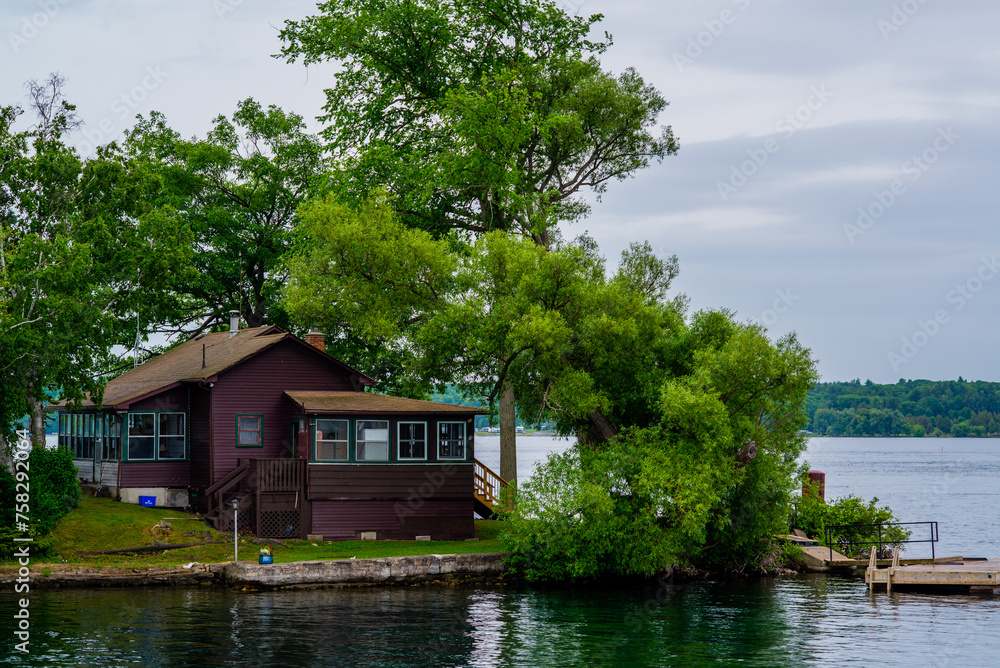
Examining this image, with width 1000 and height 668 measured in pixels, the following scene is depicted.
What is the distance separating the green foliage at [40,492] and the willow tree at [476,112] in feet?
47.6

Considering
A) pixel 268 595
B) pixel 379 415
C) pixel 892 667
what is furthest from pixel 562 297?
pixel 892 667

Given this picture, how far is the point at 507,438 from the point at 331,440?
897 centimetres

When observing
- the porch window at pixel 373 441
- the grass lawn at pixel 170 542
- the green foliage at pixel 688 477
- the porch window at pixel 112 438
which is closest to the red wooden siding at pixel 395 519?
the grass lawn at pixel 170 542

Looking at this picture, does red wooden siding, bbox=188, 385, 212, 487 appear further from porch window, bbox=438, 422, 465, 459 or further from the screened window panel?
porch window, bbox=438, 422, 465, 459

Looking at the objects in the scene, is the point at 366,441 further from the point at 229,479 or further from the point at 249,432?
the point at 229,479

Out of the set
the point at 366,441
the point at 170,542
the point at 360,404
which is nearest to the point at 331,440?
the point at 366,441

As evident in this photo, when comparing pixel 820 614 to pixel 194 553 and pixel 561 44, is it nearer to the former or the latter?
pixel 194 553

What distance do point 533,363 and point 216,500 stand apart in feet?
39.7

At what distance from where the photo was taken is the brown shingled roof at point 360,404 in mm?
36000

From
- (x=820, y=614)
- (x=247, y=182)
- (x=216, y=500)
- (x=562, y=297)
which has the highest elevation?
(x=247, y=182)

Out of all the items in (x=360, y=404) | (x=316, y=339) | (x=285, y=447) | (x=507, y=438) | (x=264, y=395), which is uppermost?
(x=316, y=339)

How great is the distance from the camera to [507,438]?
141 feet

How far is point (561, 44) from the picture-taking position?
4384 cm

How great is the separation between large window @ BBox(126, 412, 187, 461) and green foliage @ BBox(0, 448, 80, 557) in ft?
18.4
